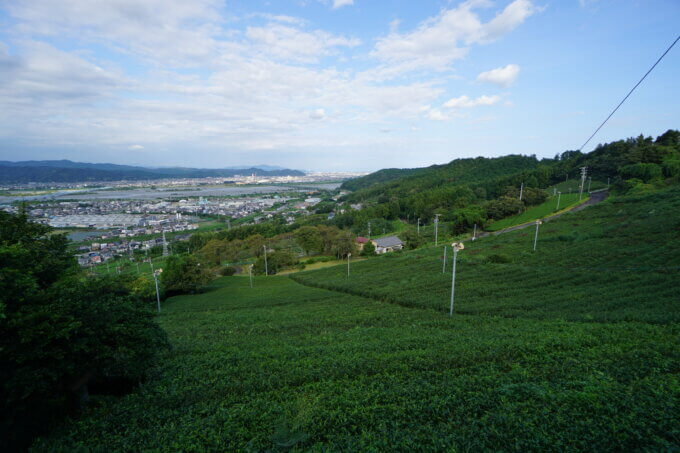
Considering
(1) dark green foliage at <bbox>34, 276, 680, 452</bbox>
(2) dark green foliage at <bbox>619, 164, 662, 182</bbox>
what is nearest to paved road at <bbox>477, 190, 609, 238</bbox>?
(2) dark green foliage at <bbox>619, 164, 662, 182</bbox>

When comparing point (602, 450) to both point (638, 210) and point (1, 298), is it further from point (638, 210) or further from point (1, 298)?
point (638, 210)

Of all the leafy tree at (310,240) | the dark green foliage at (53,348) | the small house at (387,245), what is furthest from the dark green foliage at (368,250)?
the dark green foliage at (53,348)

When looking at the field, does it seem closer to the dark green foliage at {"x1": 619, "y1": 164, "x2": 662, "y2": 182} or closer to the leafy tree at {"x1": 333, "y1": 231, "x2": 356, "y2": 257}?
the dark green foliage at {"x1": 619, "y1": 164, "x2": 662, "y2": 182}

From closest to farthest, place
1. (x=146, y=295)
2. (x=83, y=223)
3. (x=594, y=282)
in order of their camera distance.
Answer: (x=594, y=282)
(x=146, y=295)
(x=83, y=223)

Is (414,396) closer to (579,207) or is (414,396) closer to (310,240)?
(310,240)

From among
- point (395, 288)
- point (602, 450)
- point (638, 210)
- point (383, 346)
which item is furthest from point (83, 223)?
point (638, 210)

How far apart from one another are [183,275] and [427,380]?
32023 mm

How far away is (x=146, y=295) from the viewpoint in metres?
29.8

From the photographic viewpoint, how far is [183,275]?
33656 mm

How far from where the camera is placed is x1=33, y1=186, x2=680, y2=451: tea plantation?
593 cm

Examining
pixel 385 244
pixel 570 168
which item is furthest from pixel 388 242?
pixel 570 168

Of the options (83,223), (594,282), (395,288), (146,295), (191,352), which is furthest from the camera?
(83,223)

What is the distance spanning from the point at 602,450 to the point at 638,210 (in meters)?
46.5

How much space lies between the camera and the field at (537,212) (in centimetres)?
5525
